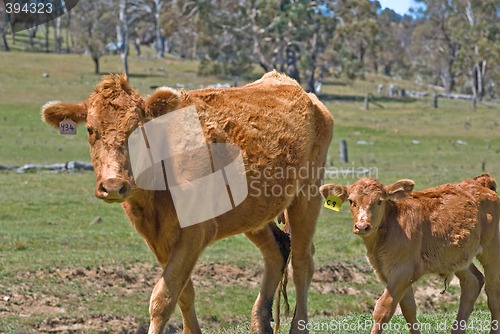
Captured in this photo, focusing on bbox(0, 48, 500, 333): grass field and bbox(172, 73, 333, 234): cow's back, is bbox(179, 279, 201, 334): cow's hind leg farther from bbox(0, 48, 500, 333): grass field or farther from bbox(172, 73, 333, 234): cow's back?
bbox(0, 48, 500, 333): grass field

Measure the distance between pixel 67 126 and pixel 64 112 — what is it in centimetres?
12

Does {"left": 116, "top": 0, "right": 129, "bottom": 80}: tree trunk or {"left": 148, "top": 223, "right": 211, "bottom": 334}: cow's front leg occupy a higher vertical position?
{"left": 148, "top": 223, "right": 211, "bottom": 334}: cow's front leg

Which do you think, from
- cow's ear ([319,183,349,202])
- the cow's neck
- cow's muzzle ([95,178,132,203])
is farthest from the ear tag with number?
cow's ear ([319,183,349,202])

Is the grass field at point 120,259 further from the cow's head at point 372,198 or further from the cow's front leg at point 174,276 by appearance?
the cow's front leg at point 174,276

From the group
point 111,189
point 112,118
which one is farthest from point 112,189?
point 112,118

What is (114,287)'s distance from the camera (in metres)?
12.7

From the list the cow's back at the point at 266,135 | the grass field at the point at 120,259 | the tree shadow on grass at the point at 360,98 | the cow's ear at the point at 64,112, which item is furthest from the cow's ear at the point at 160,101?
the tree shadow on grass at the point at 360,98

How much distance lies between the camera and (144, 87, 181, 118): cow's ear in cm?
694

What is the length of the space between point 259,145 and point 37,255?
751 cm

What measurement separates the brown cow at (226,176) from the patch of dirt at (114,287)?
3.07m

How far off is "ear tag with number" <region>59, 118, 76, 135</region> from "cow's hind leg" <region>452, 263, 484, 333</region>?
13.8 feet

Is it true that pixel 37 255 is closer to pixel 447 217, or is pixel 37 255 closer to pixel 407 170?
pixel 447 217

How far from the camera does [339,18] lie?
192ft

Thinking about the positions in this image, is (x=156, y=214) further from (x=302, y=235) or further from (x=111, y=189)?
(x=302, y=235)
